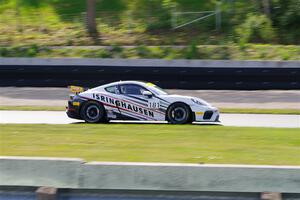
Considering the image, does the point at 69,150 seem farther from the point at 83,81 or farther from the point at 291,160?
the point at 83,81

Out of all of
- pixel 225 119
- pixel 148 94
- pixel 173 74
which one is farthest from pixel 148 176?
pixel 173 74

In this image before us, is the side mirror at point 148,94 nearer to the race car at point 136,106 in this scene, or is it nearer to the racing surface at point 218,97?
the race car at point 136,106

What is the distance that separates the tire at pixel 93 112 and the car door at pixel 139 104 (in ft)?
1.62

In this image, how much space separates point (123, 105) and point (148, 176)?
844 cm

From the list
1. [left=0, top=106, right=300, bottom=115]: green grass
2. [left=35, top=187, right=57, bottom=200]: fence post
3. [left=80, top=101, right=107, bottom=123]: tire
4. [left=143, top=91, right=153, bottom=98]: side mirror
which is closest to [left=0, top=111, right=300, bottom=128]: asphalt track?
[left=80, top=101, right=107, bottom=123]: tire

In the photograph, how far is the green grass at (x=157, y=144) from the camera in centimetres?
812

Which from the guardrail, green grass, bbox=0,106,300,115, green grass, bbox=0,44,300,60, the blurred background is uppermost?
the blurred background

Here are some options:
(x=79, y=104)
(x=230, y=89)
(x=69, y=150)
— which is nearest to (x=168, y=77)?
(x=230, y=89)

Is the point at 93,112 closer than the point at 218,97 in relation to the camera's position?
Yes

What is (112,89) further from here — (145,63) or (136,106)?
(145,63)

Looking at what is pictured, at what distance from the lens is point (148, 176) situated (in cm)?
629

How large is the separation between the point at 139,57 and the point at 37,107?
6193 millimetres

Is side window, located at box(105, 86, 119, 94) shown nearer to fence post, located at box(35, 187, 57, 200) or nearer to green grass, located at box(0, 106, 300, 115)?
green grass, located at box(0, 106, 300, 115)

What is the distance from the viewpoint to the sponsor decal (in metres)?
14.6
